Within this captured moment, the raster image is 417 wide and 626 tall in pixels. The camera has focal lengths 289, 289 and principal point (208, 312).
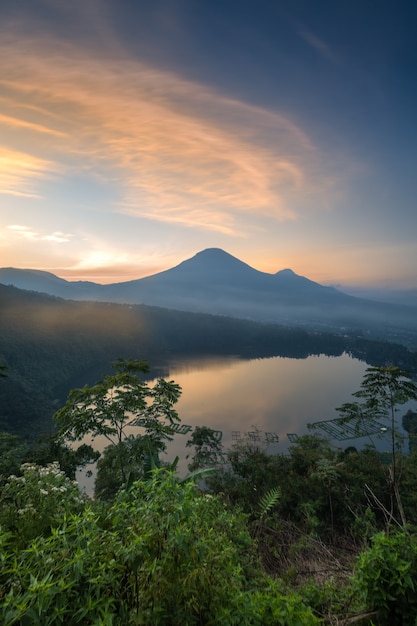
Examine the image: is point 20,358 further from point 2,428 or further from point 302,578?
point 302,578

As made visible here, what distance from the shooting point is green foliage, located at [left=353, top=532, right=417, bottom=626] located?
2.08 metres

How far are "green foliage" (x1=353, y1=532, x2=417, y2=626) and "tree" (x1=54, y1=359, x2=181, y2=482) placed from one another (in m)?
4.07

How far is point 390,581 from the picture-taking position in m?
2.10

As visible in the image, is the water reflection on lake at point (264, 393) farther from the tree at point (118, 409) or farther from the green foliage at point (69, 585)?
the green foliage at point (69, 585)

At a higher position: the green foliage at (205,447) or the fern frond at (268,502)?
the fern frond at (268,502)

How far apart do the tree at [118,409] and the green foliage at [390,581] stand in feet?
13.3

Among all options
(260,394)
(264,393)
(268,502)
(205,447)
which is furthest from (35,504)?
(264,393)

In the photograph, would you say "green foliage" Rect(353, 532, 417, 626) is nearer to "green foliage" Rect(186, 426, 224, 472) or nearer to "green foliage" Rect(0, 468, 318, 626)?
"green foliage" Rect(0, 468, 318, 626)

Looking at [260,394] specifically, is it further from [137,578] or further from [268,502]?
[137,578]

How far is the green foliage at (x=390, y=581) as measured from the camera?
2.08 m

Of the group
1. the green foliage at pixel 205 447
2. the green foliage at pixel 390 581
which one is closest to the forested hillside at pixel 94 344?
the green foliage at pixel 205 447

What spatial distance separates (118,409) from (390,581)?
501cm

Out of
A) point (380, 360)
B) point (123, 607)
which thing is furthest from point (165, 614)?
point (380, 360)

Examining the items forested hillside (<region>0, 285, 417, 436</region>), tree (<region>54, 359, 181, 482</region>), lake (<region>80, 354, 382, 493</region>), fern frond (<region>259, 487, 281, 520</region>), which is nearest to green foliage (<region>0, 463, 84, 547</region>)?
tree (<region>54, 359, 181, 482</region>)
